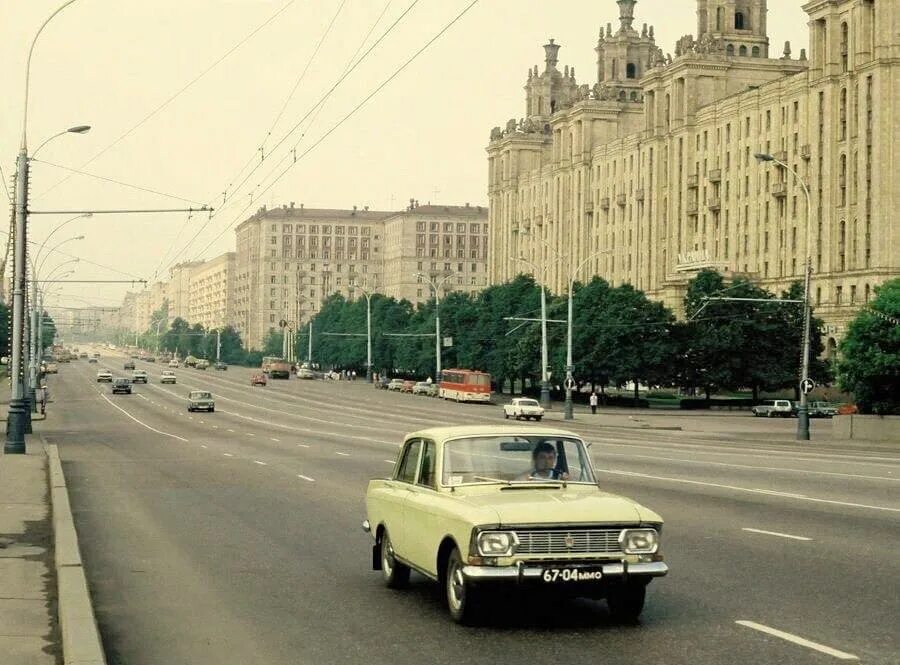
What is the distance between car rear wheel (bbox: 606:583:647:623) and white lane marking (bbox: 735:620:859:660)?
723mm

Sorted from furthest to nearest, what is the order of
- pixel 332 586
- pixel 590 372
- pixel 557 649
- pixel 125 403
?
1. pixel 590 372
2. pixel 125 403
3. pixel 332 586
4. pixel 557 649

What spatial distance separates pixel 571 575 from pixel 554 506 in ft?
1.73

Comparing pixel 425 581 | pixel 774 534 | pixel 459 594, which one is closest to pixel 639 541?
pixel 459 594

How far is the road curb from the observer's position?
28.2ft

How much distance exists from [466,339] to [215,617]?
10749 centimetres

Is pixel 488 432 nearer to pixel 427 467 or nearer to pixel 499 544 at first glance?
pixel 427 467

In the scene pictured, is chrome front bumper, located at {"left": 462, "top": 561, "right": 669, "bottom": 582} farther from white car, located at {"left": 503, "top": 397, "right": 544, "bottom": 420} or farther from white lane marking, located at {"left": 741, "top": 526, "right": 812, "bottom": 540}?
white car, located at {"left": 503, "top": 397, "right": 544, "bottom": 420}

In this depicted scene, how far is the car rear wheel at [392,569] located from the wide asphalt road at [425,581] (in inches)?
6.4

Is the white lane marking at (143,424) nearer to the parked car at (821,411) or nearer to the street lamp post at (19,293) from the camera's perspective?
the street lamp post at (19,293)

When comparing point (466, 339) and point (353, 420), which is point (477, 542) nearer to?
point (353, 420)

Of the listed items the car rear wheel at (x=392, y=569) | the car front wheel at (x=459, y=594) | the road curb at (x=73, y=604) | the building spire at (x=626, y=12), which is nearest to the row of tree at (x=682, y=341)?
the building spire at (x=626, y=12)

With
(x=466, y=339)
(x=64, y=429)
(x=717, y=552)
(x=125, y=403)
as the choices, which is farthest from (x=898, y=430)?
(x=466, y=339)

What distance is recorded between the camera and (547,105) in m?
173

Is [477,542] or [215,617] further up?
[477,542]
